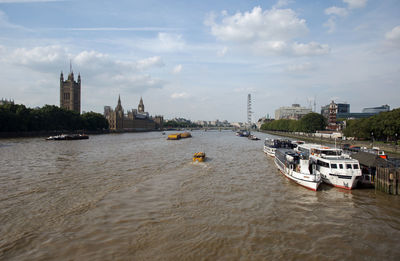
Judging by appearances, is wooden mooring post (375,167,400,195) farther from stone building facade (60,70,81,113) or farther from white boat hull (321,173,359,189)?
stone building facade (60,70,81,113)

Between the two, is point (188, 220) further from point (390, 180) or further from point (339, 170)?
point (390, 180)

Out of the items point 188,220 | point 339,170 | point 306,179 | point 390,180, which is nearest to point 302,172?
point 306,179

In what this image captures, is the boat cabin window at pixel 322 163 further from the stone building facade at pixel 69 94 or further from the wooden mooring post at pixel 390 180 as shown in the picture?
the stone building facade at pixel 69 94

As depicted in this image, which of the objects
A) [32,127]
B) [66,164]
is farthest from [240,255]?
[32,127]

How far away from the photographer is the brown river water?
12.3 meters

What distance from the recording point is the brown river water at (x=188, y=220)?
1232cm

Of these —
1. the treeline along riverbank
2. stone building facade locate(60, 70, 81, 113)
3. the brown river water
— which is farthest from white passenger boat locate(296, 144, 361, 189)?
stone building facade locate(60, 70, 81, 113)

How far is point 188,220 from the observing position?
15.8m

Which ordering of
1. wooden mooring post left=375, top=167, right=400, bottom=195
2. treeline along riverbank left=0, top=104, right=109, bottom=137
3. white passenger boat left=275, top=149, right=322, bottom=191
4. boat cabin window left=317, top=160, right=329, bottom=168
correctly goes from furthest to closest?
treeline along riverbank left=0, top=104, right=109, bottom=137, boat cabin window left=317, top=160, right=329, bottom=168, white passenger boat left=275, top=149, right=322, bottom=191, wooden mooring post left=375, top=167, right=400, bottom=195

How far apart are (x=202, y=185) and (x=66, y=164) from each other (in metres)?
20.1

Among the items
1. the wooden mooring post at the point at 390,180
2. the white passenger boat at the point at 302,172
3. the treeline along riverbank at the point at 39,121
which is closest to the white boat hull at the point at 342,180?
the white passenger boat at the point at 302,172

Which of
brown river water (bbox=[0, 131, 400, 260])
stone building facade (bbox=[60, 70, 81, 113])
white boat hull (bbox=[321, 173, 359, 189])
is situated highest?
stone building facade (bbox=[60, 70, 81, 113])

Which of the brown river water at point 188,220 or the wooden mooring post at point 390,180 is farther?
the wooden mooring post at point 390,180

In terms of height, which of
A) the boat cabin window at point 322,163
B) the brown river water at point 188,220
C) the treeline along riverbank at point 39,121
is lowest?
the brown river water at point 188,220
